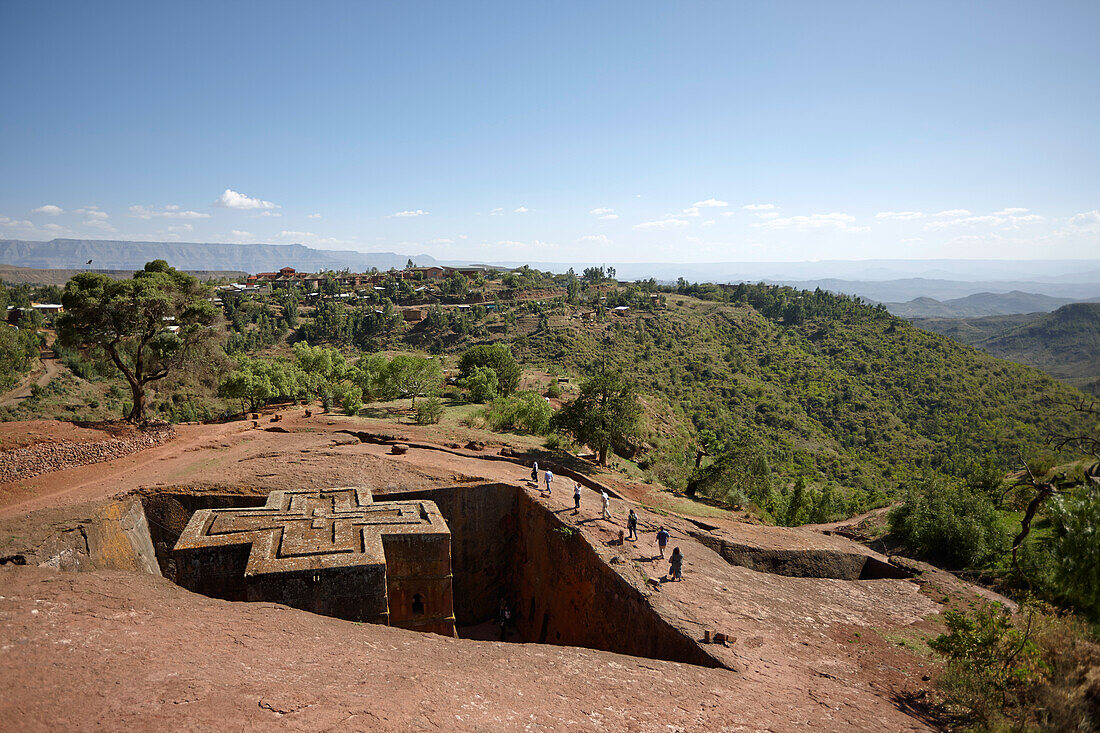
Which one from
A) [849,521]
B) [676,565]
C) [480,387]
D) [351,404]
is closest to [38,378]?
[351,404]

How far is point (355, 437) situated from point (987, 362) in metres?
80.6

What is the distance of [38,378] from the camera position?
2002 inches

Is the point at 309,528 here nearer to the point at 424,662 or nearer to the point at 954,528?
the point at 424,662

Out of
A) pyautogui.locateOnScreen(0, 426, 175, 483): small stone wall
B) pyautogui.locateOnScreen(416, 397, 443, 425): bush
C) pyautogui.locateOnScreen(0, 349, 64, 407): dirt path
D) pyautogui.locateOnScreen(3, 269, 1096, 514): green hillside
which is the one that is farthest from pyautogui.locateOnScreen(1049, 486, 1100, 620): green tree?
pyautogui.locateOnScreen(0, 349, 64, 407): dirt path

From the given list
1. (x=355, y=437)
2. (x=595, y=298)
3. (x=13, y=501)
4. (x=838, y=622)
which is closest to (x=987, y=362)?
(x=595, y=298)

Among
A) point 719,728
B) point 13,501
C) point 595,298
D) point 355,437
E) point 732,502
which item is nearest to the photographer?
point 719,728

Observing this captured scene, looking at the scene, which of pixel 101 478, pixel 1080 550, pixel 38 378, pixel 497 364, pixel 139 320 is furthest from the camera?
pixel 38 378

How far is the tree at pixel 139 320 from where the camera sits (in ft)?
72.3

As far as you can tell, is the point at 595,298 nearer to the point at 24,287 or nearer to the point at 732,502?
the point at 732,502

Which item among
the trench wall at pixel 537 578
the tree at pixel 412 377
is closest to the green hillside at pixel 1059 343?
the tree at pixel 412 377

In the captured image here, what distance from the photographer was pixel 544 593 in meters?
17.6

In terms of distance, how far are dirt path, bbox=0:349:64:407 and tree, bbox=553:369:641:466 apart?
1921 inches

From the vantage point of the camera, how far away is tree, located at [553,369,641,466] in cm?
2645

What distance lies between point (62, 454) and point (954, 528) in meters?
32.3
